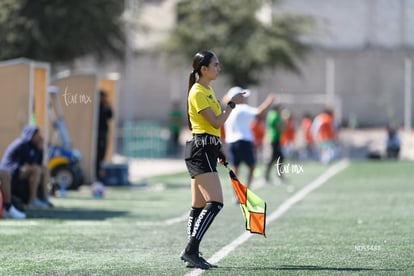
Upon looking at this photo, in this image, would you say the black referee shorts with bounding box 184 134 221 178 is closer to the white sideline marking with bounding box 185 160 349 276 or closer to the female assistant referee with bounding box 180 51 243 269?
the female assistant referee with bounding box 180 51 243 269

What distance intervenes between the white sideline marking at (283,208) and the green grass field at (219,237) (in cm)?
10

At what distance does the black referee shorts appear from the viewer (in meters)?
10.9

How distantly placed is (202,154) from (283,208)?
7916mm

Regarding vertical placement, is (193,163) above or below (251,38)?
below

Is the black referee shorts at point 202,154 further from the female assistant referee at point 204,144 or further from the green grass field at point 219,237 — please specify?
the green grass field at point 219,237

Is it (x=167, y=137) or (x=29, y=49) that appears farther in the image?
(x=167, y=137)

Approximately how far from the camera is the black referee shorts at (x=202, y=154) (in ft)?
35.6

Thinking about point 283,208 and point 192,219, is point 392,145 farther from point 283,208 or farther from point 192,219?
point 192,219

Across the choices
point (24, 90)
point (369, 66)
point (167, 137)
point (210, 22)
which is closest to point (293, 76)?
point (369, 66)

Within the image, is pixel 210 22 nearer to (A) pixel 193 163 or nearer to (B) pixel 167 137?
(B) pixel 167 137

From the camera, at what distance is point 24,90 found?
67.6 feet

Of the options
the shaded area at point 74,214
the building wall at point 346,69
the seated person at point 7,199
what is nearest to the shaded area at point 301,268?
the seated person at point 7,199

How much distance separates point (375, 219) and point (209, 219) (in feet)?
18.7

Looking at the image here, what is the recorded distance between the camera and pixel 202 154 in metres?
10.9
